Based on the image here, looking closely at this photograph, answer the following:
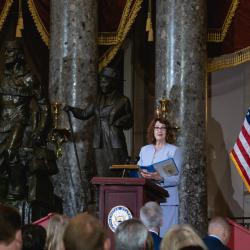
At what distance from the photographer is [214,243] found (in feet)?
18.1

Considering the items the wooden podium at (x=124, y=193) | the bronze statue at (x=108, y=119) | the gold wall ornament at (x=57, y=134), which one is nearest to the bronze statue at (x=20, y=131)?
the gold wall ornament at (x=57, y=134)

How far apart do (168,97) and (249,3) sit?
77.9 inches

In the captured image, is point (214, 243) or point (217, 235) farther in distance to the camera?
point (217, 235)

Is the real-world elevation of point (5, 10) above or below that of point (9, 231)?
above

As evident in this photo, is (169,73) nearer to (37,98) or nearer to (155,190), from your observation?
(37,98)

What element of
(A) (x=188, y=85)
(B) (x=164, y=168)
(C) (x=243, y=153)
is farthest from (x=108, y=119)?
(B) (x=164, y=168)

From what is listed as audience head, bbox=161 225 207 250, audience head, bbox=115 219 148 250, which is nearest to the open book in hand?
audience head, bbox=115 219 148 250

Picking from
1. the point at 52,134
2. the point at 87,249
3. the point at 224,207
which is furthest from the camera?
the point at 224,207

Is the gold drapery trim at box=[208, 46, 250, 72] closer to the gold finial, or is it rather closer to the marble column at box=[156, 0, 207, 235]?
the marble column at box=[156, 0, 207, 235]

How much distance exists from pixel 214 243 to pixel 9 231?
8.65 ft

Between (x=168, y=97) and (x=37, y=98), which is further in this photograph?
(x=168, y=97)

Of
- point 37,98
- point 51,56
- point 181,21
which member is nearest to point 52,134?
point 37,98

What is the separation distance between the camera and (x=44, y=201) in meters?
9.45

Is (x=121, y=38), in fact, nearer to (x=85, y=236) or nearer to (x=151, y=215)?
(x=151, y=215)
